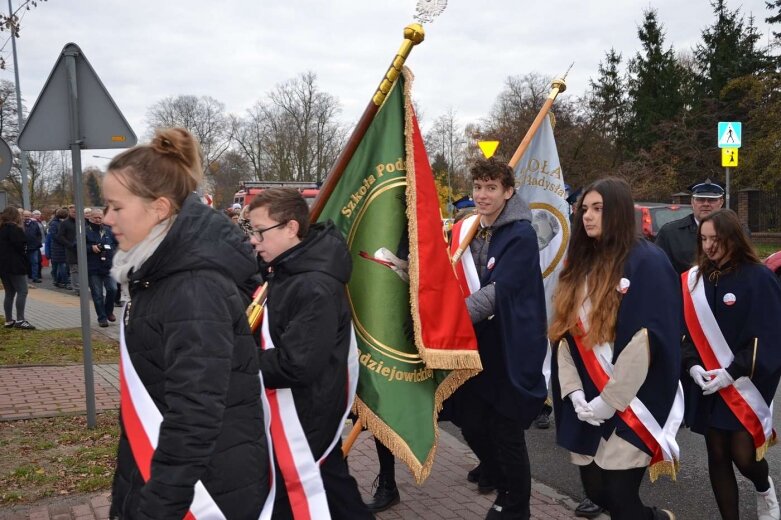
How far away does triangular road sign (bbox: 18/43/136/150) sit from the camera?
557cm

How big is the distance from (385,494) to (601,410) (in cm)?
179

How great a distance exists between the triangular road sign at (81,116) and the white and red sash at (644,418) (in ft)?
12.4

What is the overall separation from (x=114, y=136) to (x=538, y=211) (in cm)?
350

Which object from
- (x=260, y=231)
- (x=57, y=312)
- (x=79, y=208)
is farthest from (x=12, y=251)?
(x=260, y=231)

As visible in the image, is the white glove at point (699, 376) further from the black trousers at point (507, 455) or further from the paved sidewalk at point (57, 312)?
the paved sidewalk at point (57, 312)

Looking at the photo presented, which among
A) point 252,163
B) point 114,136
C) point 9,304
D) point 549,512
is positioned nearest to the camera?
point 549,512

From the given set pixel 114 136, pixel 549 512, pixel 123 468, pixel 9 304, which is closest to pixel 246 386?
pixel 123 468

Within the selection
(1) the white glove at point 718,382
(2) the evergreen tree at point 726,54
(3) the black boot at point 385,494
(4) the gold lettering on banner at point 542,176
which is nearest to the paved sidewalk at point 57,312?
(4) the gold lettering on banner at point 542,176

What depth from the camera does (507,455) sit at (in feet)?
12.8

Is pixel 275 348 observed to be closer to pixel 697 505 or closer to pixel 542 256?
pixel 697 505

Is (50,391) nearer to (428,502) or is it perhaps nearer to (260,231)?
(428,502)

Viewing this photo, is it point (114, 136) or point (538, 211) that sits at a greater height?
point (114, 136)

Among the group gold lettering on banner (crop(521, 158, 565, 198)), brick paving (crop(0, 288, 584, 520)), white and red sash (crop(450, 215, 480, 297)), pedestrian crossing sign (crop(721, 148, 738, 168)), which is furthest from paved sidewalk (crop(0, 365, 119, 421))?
pedestrian crossing sign (crop(721, 148, 738, 168))

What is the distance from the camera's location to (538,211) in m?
6.43
